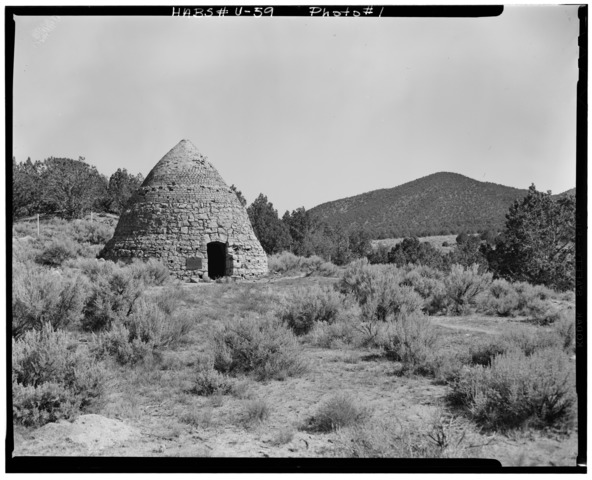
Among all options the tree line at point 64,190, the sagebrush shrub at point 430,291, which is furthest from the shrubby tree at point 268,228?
the sagebrush shrub at point 430,291

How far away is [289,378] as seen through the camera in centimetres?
514

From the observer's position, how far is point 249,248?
13312 millimetres

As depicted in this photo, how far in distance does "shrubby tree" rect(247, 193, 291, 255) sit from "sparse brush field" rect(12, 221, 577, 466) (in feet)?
44.4

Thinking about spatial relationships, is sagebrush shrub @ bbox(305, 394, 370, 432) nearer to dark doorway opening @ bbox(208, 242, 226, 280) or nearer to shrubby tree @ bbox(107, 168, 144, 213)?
dark doorway opening @ bbox(208, 242, 226, 280)

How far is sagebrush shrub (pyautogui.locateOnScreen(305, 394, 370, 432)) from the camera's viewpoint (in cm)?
388

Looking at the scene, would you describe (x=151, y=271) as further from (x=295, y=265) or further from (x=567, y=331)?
(x=567, y=331)

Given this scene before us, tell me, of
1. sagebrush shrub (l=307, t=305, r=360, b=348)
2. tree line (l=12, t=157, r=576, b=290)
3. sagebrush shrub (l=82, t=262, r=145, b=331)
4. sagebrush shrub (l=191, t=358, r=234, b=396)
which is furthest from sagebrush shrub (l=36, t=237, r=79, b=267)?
sagebrush shrub (l=191, t=358, r=234, b=396)

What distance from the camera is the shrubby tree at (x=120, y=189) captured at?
2934cm

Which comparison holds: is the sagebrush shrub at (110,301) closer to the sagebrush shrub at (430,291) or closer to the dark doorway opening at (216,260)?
the sagebrush shrub at (430,291)

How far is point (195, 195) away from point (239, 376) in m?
8.51

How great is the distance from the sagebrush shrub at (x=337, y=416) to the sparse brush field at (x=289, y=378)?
0.01 m

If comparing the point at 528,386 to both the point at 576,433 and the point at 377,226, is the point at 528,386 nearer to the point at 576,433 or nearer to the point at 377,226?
the point at 576,433

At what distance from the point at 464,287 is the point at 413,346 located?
4.57 meters

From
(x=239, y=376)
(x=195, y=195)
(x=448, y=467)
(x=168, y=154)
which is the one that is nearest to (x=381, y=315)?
(x=239, y=376)
